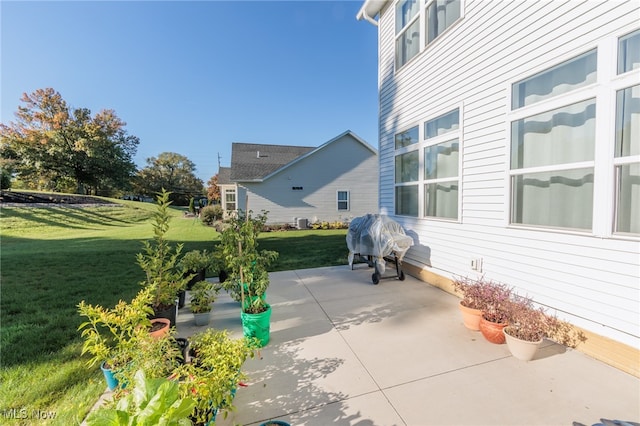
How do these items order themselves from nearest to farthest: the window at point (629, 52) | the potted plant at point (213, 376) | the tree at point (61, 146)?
1. the potted plant at point (213, 376)
2. the window at point (629, 52)
3. the tree at point (61, 146)

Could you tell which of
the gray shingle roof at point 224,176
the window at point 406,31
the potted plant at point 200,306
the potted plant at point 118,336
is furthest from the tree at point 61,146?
the potted plant at point 118,336

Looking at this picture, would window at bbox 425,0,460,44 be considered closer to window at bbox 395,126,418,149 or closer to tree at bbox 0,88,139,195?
window at bbox 395,126,418,149

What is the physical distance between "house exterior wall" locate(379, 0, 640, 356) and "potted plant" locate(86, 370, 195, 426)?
3.62 metres

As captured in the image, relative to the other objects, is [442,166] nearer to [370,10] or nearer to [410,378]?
[410,378]

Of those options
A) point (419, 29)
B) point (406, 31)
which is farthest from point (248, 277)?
point (406, 31)

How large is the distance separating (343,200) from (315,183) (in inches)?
86.0

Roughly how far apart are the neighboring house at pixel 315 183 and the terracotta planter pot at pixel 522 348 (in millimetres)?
13084

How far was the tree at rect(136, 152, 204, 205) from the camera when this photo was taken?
41250 mm

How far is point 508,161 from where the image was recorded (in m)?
3.45

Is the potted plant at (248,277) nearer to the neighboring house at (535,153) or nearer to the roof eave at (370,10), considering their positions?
the neighboring house at (535,153)

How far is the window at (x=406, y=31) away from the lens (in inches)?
206

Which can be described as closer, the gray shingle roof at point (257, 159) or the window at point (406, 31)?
the window at point (406, 31)

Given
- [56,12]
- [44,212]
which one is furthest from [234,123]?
[56,12]

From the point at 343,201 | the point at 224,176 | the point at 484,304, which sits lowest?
the point at 484,304
